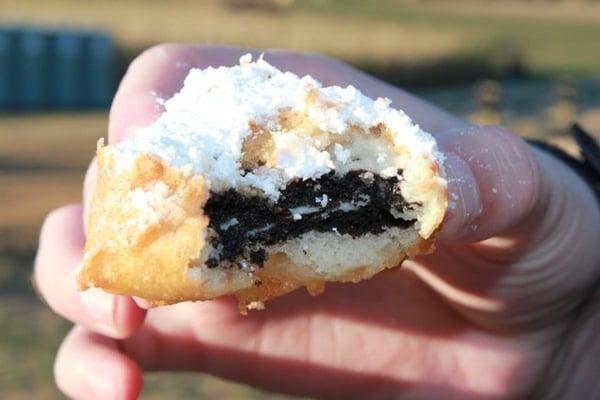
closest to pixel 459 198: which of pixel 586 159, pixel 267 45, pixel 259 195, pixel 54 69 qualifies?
pixel 259 195

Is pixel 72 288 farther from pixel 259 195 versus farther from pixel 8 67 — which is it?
pixel 8 67

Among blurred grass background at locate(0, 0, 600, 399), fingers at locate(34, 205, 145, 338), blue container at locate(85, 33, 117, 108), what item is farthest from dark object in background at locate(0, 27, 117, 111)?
fingers at locate(34, 205, 145, 338)

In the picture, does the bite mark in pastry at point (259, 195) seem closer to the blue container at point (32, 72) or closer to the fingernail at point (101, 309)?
the fingernail at point (101, 309)

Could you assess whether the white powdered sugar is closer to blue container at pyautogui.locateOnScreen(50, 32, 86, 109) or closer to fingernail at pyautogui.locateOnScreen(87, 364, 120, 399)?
fingernail at pyautogui.locateOnScreen(87, 364, 120, 399)

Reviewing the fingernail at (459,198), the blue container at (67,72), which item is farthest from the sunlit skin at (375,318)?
the blue container at (67,72)

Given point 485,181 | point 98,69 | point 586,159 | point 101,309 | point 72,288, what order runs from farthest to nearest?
point 98,69 → point 586,159 → point 72,288 → point 101,309 → point 485,181
